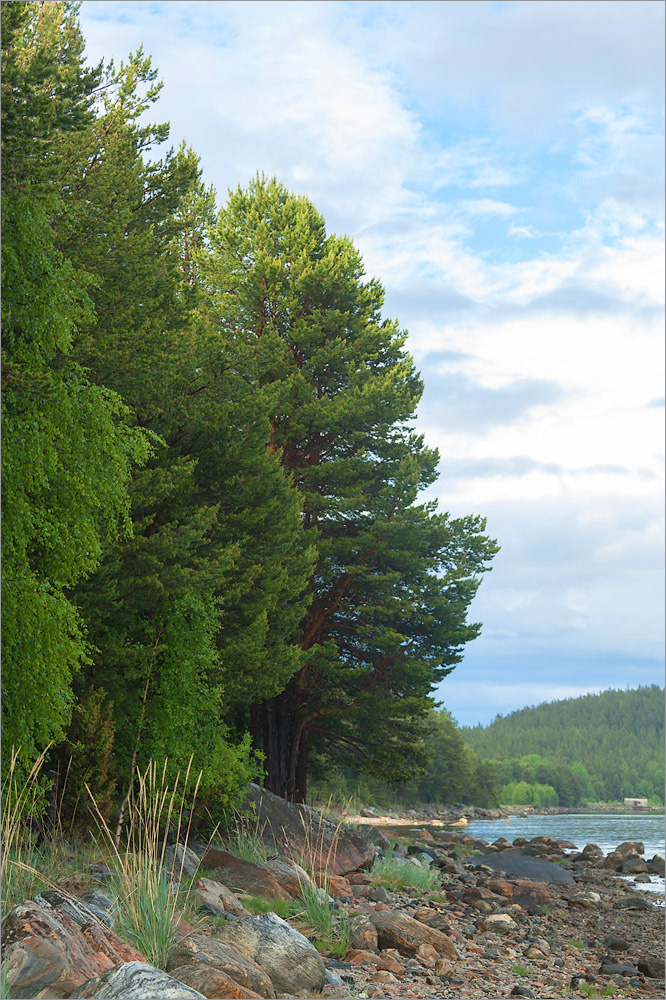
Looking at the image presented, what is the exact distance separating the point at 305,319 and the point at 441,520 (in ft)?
21.9

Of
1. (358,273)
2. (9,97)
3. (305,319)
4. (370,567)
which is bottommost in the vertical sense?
(370,567)

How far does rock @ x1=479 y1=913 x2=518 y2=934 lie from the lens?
12.9 m

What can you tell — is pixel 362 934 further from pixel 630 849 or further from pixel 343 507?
pixel 630 849

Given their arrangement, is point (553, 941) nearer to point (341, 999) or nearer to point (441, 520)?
point (341, 999)

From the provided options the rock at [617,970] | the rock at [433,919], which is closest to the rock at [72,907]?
the rock at [433,919]

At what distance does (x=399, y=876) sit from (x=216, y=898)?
23.0 ft

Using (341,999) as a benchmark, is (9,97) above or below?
above

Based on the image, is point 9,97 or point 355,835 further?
point 355,835

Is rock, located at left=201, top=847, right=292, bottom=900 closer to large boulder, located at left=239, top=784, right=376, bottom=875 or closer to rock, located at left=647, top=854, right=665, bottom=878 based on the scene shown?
large boulder, located at left=239, top=784, right=376, bottom=875

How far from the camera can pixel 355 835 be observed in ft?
52.8

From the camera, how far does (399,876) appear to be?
15.5 m

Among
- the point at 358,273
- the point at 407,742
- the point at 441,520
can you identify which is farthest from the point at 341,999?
the point at 358,273

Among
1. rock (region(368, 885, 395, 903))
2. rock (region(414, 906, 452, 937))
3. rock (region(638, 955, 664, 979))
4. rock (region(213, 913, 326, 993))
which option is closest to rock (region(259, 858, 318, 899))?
rock (region(368, 885, 395, 903))

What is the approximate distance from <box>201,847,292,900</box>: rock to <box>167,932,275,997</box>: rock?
127 inches
